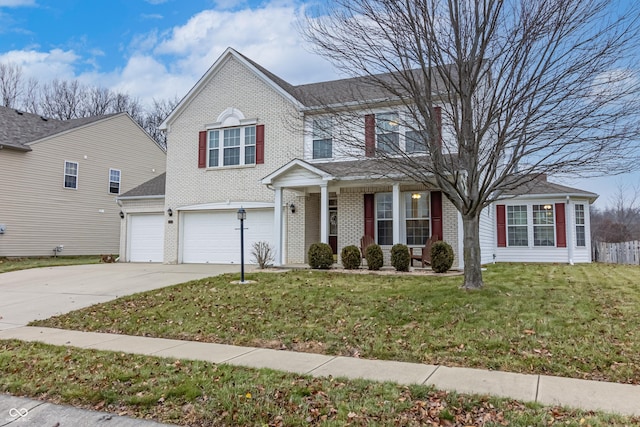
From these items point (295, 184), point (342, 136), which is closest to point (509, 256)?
point (295, 184)

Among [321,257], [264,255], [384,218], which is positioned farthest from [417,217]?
[264,255]

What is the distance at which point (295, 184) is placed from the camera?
1432 centimetres

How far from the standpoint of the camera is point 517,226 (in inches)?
702

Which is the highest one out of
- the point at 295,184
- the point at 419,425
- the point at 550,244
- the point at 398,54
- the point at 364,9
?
the point at 364,9

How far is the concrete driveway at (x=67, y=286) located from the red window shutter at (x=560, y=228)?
525 inches

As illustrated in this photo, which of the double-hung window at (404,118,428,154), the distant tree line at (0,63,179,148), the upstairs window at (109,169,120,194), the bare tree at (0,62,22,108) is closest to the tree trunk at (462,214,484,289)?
the double-hung window at (404,118,428,154)

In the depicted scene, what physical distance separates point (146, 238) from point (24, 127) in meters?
9.32

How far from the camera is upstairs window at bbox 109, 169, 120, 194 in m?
23.9

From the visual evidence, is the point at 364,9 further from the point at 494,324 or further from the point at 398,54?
the point at 494,324

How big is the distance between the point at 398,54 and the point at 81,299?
8.63 meters

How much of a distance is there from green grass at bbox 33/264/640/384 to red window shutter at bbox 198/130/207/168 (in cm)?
795

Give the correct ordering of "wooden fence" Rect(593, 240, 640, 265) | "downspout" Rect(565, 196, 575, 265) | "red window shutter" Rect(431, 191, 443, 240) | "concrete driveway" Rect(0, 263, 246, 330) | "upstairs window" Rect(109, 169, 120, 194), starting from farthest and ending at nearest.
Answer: "upstairs window" Rect(109, 169, 120, 194)
"wooden fence" Rect(593, 240, 640, 265)
"downspout" Rect(565, 196, 575, 265)
"red window shutter" Rect(431, 191, 443, 240)
"concrete driveway" Rect(0, 263, 246, 330)

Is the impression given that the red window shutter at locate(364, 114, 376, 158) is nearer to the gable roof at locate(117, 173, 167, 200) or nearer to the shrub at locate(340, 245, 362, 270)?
the shrub at locate(340, 245, 362, 270)

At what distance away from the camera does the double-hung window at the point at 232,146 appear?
658 inches
